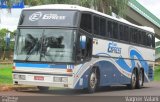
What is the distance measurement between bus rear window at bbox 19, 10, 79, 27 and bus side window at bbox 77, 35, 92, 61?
70cm

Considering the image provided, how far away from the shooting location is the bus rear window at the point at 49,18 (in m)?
20.7

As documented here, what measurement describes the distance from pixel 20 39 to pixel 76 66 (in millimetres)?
2601

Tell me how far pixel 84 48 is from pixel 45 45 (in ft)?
5.19

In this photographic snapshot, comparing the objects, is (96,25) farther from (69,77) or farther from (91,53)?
(69,77)

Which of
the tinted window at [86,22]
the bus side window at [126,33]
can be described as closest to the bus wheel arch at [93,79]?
the tinted window at [86,22]

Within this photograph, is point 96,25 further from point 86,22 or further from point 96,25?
point 86,22

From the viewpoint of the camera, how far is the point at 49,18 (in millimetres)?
20938

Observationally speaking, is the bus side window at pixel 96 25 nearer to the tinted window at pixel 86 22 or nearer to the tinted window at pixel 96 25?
the tinted window at pixel 96 25

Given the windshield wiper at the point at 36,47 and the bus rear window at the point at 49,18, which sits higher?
the bus rear window at the point at 49,18

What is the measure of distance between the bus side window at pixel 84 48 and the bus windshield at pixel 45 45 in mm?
470

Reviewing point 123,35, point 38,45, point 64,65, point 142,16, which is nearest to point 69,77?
point 64,65

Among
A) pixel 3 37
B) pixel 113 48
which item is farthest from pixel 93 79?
pixel 3 37

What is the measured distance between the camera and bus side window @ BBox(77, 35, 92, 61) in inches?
807

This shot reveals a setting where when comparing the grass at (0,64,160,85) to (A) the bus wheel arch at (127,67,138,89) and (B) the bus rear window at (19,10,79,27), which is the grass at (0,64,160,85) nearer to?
(B) the bus rear window at (19,10,79,27)
